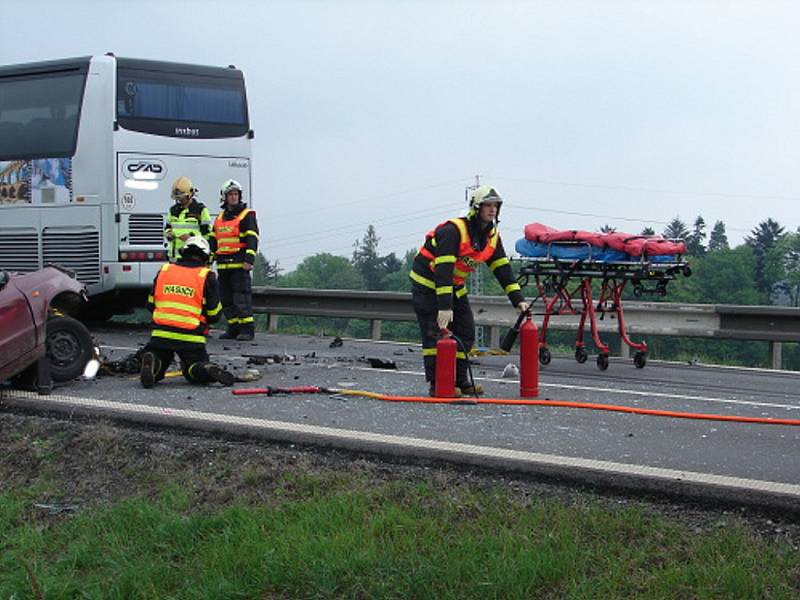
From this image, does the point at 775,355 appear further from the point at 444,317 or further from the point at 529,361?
the point at 444,317

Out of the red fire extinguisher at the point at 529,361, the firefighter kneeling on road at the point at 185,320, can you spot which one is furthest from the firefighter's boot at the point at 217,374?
the red fire extinguisher at the point at 529,361

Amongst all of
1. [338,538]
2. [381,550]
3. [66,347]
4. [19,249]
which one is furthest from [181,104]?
[381,550]

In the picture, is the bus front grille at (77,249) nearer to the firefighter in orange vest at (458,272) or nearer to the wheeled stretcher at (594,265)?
the wheeled stretcher at (594,265)

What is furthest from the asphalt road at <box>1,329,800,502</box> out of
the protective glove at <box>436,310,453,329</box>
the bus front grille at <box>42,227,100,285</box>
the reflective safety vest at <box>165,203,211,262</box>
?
the bus front grille at <box>42,227,100,285</box>

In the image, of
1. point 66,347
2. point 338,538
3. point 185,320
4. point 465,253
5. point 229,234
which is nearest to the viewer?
point 338,538

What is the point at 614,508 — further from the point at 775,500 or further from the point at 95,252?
the point at 95,252

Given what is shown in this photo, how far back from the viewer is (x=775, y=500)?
5066 millimetres

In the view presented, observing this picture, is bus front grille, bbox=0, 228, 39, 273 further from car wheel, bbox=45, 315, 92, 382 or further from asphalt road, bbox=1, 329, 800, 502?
car wheel, bbox=45, 315, 92, 382

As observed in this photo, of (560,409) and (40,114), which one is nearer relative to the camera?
(560,409)

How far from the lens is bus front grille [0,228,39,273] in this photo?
16.5 m

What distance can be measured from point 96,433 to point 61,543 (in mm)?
1622

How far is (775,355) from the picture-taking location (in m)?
13.7

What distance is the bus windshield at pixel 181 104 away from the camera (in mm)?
15836

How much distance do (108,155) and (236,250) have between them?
2.90 meters
